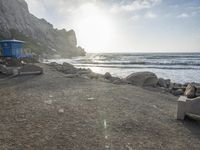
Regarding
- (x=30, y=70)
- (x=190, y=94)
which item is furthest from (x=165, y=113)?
(x=30, y=70)

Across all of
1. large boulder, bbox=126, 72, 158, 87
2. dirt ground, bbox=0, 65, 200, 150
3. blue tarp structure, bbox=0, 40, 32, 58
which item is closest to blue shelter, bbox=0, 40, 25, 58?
blue tarp structure, bbox=0, 40, 32, 58

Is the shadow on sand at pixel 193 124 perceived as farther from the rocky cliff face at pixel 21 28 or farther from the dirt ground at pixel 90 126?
the rocky cliff face at pixel 21 28

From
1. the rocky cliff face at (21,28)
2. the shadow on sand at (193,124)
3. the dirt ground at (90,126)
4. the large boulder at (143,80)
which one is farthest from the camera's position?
the rocky cliff face at (21,28)

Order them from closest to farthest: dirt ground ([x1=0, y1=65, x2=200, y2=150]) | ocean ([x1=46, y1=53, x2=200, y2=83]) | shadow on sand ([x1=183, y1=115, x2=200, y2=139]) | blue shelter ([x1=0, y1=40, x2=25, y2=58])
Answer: dirt ground ([x1=0, y1=65, x2=200, y2=150]) → shadow on sand ([x1=183, y1=115, x2=200, y2=139]) → blue shelter ([x1=0, y1=40, x2=25, y2=58]) → ocean ([x1=46, y1=53, x2=200, y2=83])

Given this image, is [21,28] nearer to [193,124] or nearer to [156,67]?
[156,67]

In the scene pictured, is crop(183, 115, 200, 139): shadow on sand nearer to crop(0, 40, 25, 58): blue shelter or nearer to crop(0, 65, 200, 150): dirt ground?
crop(0, 65, 200, 150): dirt ground

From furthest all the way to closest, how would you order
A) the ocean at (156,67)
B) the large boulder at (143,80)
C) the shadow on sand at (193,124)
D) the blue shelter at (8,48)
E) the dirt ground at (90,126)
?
1. the ocean at (156,67)
2. the blue shelter at (8,48)
3. the large boulder at (143,80)
4. the shadow on sand at (193,124)
5. the dirt ground at (90,126)

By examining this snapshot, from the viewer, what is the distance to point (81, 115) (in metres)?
6.53

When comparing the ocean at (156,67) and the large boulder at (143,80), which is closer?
the large boulder at (143,80)

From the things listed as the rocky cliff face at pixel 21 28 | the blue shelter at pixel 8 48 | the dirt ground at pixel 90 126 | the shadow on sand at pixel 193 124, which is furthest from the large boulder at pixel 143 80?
the rocky cliff face at pixel 21 28

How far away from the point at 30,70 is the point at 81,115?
1197 cm

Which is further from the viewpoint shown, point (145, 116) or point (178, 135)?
point (145, 116)

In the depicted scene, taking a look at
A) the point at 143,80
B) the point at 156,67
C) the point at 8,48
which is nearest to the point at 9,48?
the point at 8,48

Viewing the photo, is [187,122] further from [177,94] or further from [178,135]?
[177,94]
